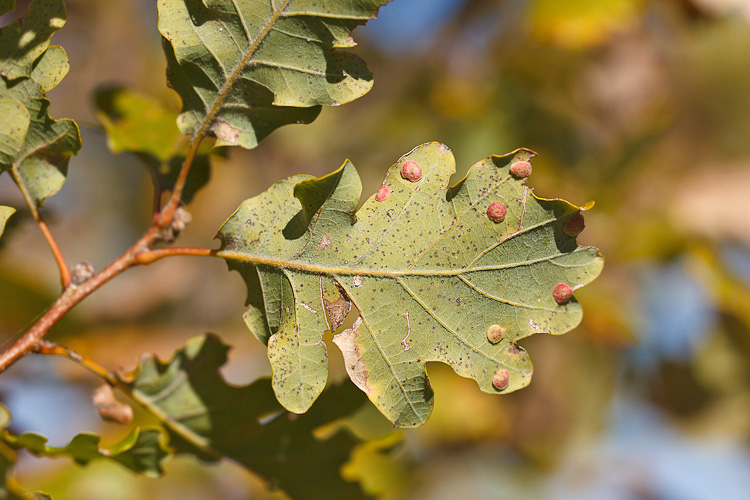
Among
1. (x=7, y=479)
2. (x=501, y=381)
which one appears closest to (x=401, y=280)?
(x=501, y=381)

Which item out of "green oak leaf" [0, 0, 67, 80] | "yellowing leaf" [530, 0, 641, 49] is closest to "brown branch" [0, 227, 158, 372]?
"green oak leaf" [0, 0, 67, 80]

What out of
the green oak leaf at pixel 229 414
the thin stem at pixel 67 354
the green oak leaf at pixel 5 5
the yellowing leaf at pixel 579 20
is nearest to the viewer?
the green oak leaf at pixel 5 5

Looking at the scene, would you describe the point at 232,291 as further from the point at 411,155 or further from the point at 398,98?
the point at 411,155

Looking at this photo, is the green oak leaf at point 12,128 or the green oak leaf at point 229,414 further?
the green oak leaf at point 229,414

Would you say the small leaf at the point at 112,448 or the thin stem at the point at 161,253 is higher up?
the thin stem at the point at 161,253

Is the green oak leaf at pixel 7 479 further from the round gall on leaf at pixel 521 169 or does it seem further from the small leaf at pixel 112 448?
the round gall on leaf at pixel 521 169

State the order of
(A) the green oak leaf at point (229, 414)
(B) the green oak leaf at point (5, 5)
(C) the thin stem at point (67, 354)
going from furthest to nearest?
1. (A) the green oak leaf at point (229, 414)
2. (C) the thin stem at point (67, 354)
3. (B) the green oak leaf at point (5, 5)

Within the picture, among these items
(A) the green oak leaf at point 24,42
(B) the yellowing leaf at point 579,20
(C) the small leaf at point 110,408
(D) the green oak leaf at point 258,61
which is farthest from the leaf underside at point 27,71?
(B) the yellowing leaf at point 579,20
